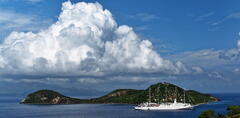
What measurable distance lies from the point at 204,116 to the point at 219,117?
1131 centimetres

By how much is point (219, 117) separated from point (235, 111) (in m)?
7.45

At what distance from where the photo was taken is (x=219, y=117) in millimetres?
158250

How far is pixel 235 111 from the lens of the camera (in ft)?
517

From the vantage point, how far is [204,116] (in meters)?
151

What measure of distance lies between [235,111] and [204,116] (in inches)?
658
